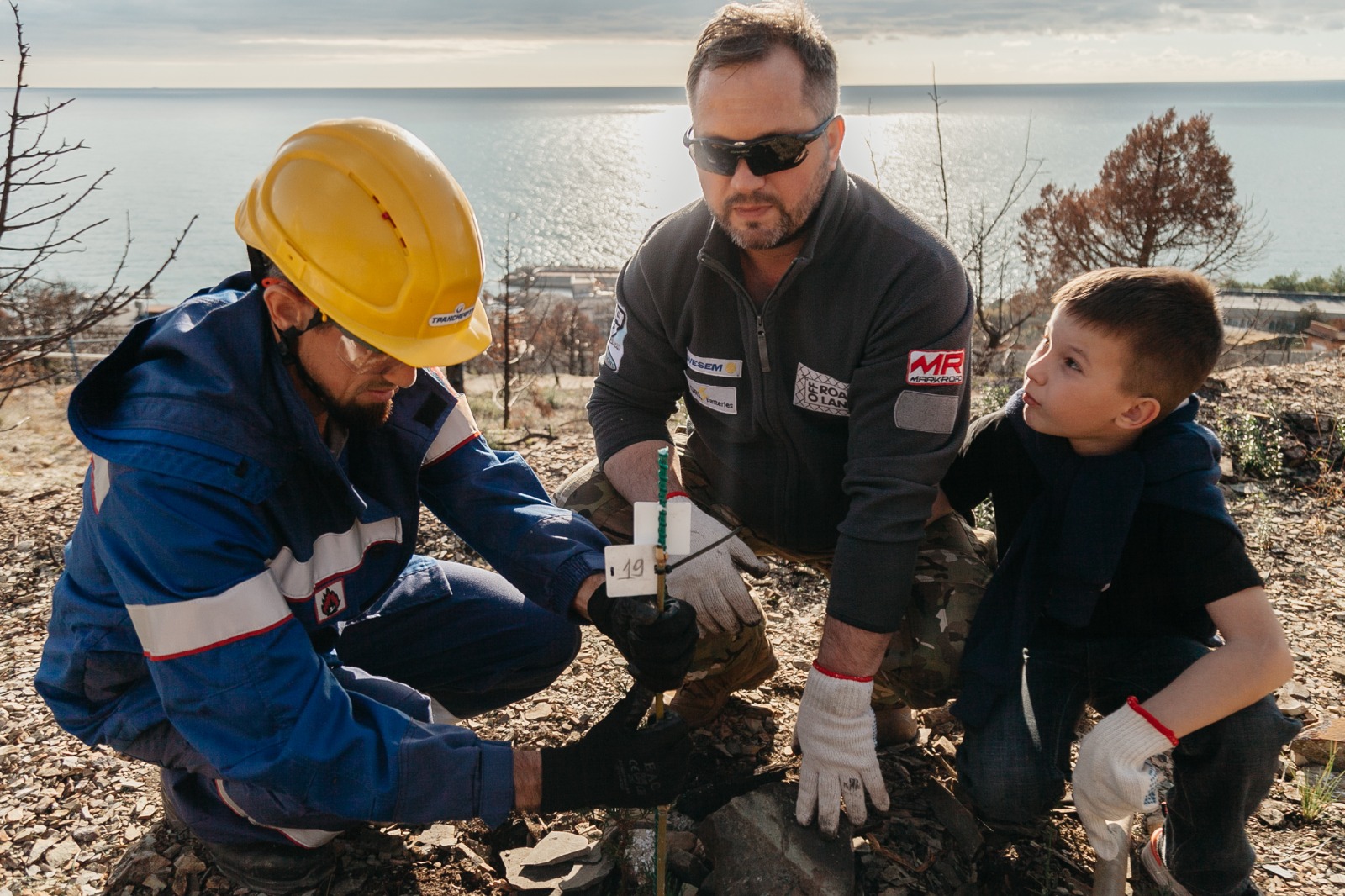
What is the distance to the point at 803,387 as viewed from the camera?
9.55 feet

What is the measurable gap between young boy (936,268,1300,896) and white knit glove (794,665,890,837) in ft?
1.07

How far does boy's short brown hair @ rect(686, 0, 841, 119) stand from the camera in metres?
2.63

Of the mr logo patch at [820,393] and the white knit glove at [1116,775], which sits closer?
the white knit glove at [1116,775]

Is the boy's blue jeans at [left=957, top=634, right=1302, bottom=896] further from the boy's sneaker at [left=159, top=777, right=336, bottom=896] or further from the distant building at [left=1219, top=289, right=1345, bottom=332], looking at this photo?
the distant building at [left=1219, top=289, right=1345, bottom=332]

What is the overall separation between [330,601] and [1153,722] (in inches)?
82.9

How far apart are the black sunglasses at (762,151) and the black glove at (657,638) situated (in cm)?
132

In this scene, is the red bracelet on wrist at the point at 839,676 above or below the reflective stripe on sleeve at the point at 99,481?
below

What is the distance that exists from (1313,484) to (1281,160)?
5226 inches

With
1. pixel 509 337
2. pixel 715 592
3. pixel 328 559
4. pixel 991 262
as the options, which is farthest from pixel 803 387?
pixel 991 262

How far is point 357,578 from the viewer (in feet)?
8.22

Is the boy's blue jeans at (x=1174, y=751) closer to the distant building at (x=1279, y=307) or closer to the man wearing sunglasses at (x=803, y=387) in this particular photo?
the man wearing sunglasses at (x=803, y=387)

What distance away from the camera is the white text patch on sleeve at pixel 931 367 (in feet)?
8.57

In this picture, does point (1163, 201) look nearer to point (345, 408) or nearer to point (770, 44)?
point (770, 44)

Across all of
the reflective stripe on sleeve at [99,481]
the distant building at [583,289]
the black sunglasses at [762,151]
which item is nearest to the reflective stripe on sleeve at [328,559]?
the reflective stripe on sleeve at [99,481]
